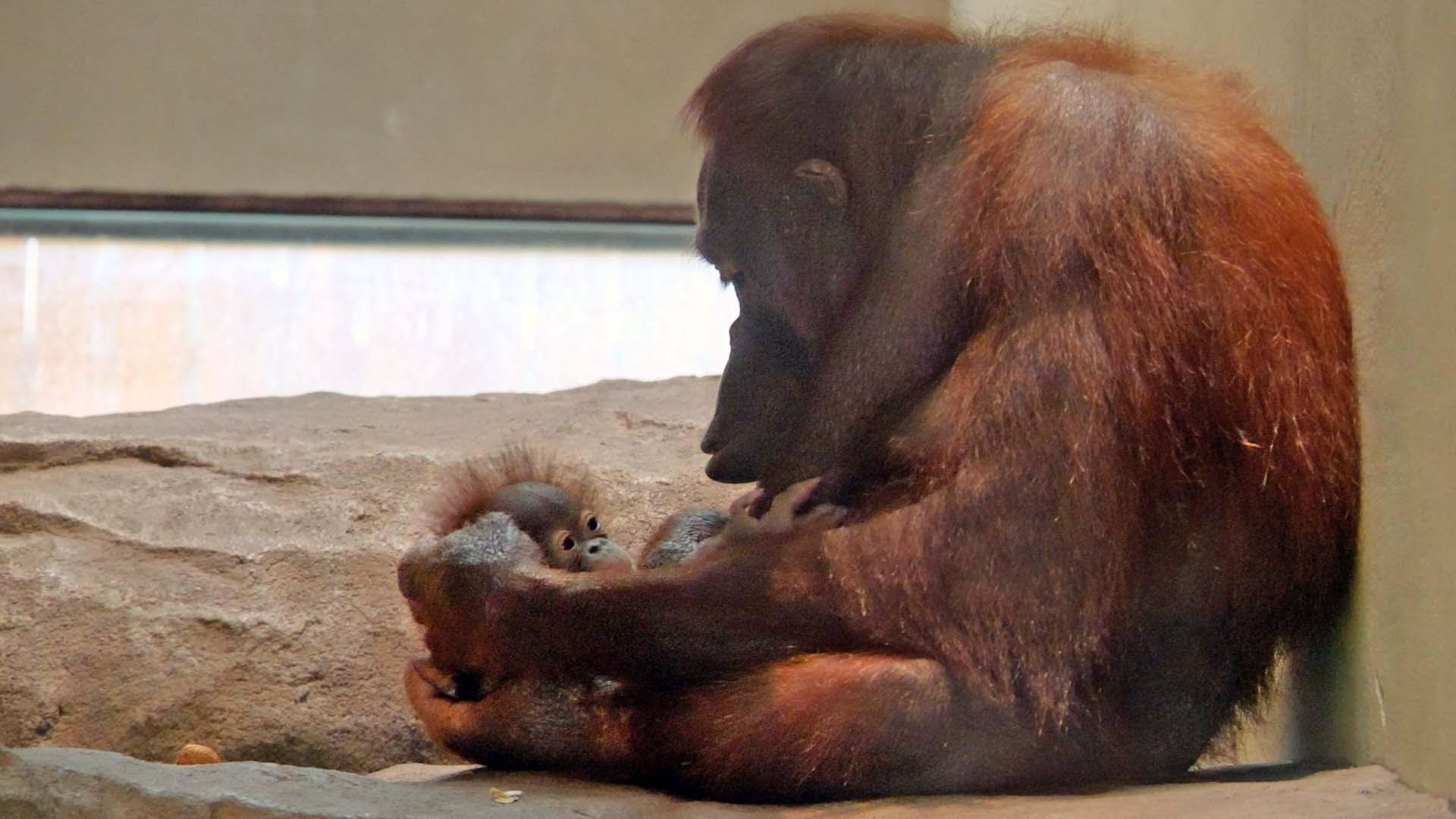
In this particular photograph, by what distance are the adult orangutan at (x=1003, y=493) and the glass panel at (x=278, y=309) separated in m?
2.84

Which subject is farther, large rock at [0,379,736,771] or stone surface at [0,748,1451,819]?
large rock at [0,379,736,771]

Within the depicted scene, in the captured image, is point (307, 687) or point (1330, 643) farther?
point (307, 687)

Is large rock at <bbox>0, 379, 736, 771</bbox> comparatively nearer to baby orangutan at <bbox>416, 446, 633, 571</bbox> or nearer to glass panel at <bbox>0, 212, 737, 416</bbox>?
baby orangutan at <bbox>416, 446, 633, 571</bbox>

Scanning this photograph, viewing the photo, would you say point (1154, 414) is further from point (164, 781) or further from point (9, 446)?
point (9, 446)

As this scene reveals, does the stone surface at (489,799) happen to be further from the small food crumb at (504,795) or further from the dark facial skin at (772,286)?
the dark facial skin at (772,286)

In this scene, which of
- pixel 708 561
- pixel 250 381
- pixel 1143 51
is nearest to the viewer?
pixel 708 561

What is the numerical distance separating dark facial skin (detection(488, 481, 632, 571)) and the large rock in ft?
2.46

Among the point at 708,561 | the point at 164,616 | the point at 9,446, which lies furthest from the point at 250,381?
the point at 708,561

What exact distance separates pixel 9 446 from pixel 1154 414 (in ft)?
9.23

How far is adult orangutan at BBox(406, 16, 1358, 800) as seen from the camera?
2.06 metres

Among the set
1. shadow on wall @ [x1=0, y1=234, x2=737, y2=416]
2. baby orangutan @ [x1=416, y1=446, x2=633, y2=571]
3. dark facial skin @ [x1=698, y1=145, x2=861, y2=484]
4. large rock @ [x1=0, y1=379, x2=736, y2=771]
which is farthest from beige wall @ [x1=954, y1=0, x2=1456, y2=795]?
shadow on wall @ [x1=0, y1=234, x2=737, y2=416]

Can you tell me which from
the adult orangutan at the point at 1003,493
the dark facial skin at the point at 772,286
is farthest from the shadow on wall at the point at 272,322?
the adult orangutan at the point at 1003,493

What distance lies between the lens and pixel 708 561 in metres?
2.22

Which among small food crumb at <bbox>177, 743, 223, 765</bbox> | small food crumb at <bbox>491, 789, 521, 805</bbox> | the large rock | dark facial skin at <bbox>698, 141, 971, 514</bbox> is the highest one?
dark facial skin at <bbox>698, 141, 971, 514</bbox>
